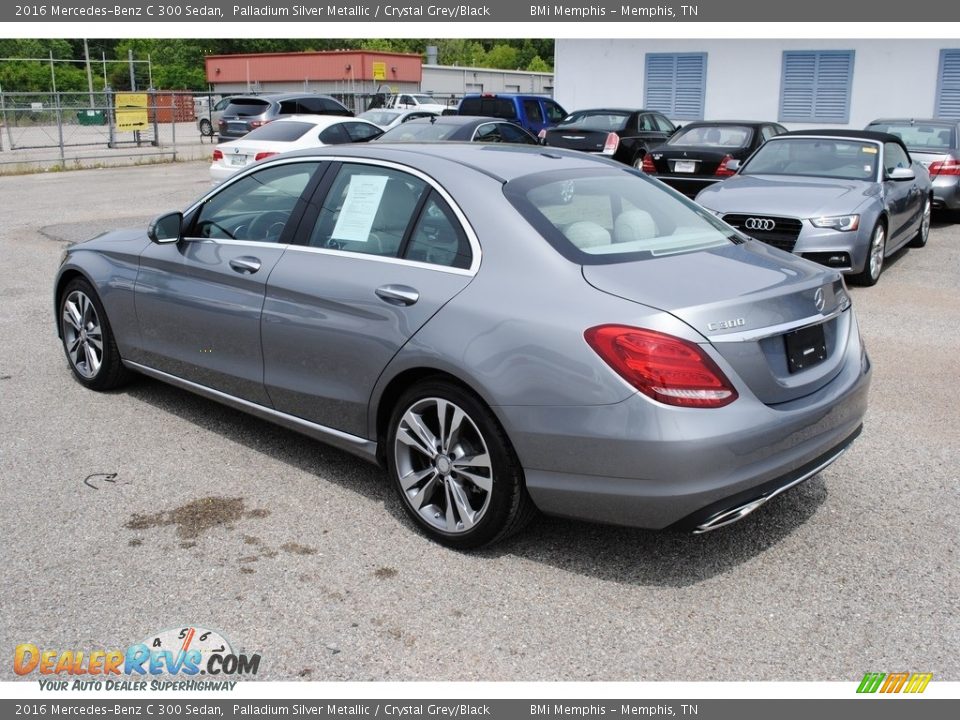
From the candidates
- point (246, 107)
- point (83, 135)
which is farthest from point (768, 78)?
point (83, 135)

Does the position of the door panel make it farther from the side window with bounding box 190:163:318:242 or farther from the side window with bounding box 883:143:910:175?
the side window with bounding box 883:143:910:175

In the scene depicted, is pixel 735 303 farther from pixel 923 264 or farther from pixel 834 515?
pixel 923 264

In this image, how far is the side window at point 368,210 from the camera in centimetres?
441

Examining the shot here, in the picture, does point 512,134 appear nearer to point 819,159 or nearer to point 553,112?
point 819,159

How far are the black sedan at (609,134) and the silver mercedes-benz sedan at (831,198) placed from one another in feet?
22.0

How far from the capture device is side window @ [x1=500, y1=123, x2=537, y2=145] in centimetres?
1580

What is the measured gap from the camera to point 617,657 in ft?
10.9

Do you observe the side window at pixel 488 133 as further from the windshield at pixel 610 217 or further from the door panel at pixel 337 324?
the door panel at pixel 337 324

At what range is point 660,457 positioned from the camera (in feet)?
11.3

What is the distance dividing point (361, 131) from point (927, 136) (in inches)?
377

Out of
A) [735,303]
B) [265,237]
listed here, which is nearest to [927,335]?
[735,303]

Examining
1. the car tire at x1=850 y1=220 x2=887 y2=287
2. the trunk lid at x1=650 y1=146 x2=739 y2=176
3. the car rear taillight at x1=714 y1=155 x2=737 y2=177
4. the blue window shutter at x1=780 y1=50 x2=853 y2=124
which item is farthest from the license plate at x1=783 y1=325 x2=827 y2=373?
the blue window shutter at x1=780 y1=50 x2=853 y2=124

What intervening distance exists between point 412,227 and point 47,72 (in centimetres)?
6964

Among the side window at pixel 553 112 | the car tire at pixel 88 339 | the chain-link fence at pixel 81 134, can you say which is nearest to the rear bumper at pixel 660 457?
the car tire at pixel 88 339
